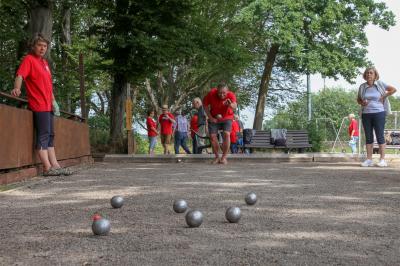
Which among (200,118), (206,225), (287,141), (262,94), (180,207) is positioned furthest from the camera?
(262,94)

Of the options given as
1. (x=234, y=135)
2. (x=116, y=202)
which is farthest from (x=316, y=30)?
(x=116, y=202)

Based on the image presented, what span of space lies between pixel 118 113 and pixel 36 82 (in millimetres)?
10518

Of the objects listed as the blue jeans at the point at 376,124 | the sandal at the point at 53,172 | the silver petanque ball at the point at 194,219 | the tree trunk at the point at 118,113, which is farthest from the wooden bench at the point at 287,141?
the silver petanque ball at the point at 194,219

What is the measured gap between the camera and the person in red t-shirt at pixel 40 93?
8898 millimetres

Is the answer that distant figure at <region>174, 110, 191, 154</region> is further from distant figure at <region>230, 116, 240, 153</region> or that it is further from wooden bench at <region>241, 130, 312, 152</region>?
wooden bench at <region>241, 130, 312, 152</region>

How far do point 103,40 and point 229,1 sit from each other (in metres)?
12.0

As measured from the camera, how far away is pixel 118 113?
1955cm

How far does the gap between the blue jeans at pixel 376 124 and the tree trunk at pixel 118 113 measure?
9.09 m

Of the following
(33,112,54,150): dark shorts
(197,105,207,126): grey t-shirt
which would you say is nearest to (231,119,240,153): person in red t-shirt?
(197,105,207,126): grey t-shirt

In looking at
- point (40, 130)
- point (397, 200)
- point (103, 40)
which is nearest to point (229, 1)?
point (103, 40)

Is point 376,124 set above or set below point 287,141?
above

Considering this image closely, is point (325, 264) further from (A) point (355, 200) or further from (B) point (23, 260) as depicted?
(A) point (355, 200)

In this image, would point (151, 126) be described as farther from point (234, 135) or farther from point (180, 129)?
point (234, 135)

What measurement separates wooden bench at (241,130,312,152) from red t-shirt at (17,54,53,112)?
40.0ft
